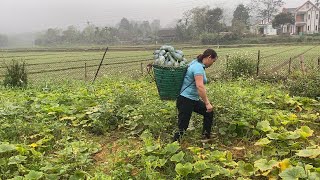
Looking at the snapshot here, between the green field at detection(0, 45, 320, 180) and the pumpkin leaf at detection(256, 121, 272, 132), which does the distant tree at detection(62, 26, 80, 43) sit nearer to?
the green field at detection(0, 45, 320, 180)

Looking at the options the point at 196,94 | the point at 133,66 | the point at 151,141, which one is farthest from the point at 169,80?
the point at 133,66

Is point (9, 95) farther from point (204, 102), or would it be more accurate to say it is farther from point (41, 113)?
point (204, 102)

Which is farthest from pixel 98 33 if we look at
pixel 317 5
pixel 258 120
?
pixel 258 120

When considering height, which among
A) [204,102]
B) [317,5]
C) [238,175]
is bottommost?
[238,175]

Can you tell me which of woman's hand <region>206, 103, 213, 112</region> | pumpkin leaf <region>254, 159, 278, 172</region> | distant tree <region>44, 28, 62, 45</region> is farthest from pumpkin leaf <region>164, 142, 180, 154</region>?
distant tree <region>44, 28, 62, 45</region>

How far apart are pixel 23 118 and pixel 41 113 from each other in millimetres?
325

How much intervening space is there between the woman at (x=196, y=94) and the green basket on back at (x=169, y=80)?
0.68 ft

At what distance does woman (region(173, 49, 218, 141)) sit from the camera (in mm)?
4492

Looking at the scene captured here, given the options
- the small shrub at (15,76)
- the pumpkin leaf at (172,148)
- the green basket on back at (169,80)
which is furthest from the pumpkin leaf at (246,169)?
the small shrub at (15,76)

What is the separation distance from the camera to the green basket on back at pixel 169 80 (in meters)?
4.97

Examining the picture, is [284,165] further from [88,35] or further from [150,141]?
[88,35]

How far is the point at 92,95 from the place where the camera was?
7.73 m

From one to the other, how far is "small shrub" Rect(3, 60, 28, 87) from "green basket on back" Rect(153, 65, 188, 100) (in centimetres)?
668

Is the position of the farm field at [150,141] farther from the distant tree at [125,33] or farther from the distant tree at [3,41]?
the distant tree at [3,41]
